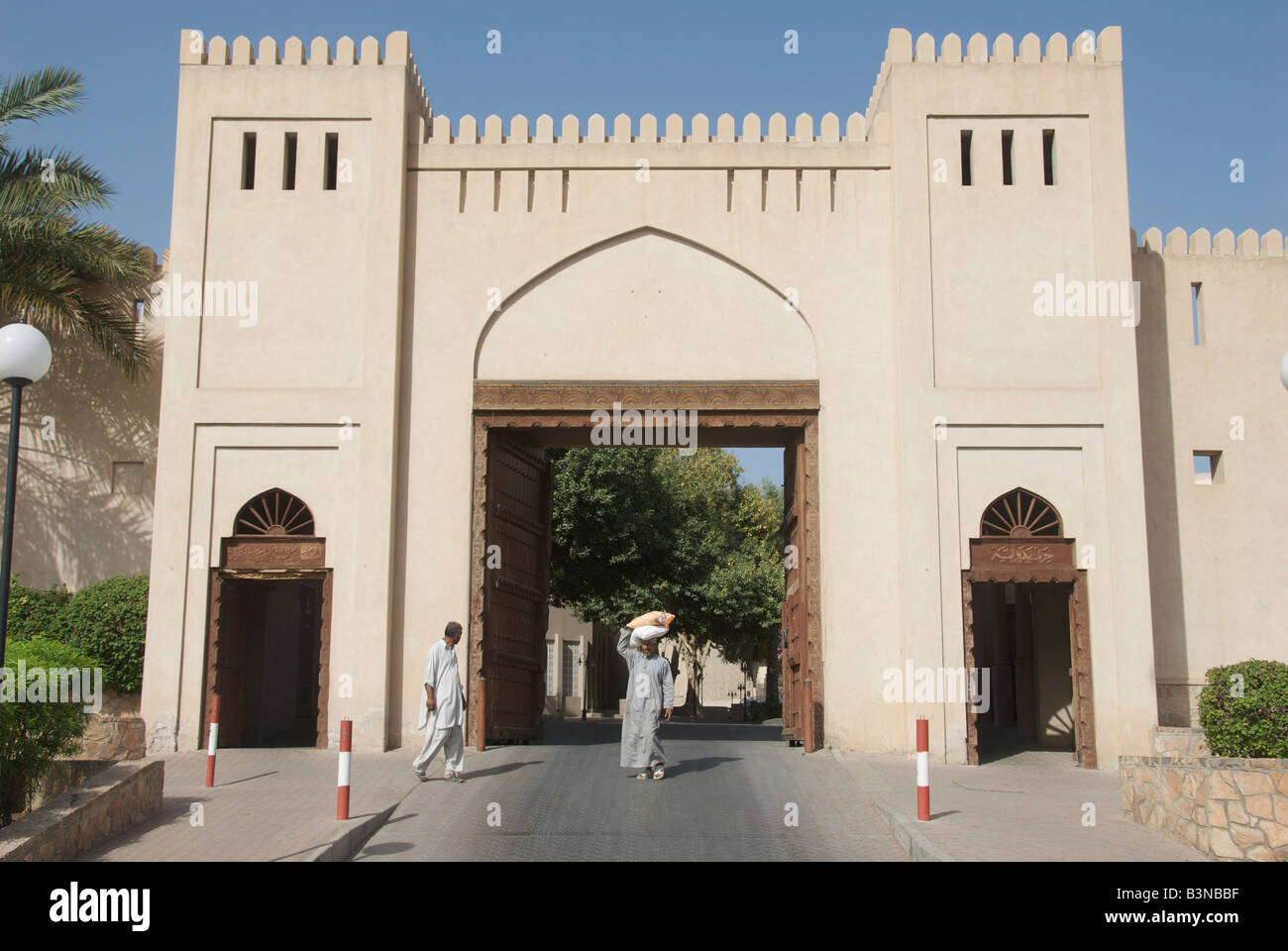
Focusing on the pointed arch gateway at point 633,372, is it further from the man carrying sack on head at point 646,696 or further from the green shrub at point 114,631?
the green shrub at point 114,631

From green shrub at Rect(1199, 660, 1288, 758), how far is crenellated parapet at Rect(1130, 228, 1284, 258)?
8.80 meters

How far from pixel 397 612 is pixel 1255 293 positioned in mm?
Result: 12469

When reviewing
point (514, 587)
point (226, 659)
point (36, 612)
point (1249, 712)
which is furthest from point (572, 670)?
point (1249, 712)

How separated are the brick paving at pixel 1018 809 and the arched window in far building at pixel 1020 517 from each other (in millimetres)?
2784

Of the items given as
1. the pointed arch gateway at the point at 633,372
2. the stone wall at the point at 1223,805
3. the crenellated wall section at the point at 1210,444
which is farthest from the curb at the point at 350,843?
the crenellated wall section at the point at 1210,444

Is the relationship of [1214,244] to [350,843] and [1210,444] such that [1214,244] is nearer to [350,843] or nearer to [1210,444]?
[1210,444]

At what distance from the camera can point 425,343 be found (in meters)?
15.6

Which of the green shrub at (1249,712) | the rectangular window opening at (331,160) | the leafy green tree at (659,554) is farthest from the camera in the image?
the leafy green tree at (659,554)

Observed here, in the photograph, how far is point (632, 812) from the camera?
35.9ft

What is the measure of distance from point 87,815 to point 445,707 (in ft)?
13.0

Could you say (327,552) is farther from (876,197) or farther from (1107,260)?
(1107,260)

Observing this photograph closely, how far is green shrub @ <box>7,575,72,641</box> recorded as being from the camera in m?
16.2

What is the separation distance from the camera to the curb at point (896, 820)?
9102 millimetres
